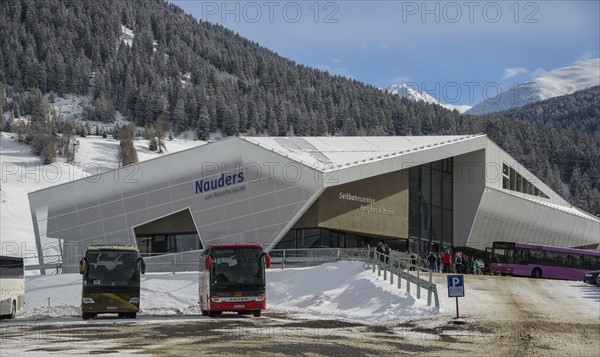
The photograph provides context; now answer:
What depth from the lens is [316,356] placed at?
1596 cm

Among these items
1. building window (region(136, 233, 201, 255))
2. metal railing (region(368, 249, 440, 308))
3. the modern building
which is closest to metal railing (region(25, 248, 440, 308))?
metal railing (region(368, 249, 440, 308))

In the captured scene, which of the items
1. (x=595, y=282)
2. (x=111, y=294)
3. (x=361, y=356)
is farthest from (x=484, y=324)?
(x=595, y=282)

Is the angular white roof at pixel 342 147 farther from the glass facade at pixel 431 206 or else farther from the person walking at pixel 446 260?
the person walking at pixel 446 260

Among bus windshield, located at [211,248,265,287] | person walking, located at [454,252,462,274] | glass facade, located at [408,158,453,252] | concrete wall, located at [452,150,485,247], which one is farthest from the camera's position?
concrete wall, located at [452,150,485,247]

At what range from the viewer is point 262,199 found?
50.2 m

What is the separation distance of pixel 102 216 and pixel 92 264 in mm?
23725

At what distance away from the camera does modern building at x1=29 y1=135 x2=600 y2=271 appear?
4997 centimetres

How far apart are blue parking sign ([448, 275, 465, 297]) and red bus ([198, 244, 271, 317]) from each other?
7.28m

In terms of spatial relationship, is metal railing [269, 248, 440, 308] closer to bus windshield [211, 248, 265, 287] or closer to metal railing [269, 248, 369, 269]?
metal railing [269, 248, 369, 269]

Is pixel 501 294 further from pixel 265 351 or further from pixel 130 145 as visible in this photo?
pixel 130 145

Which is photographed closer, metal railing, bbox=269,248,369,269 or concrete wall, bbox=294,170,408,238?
metal railing, bbox=269,248,369,269

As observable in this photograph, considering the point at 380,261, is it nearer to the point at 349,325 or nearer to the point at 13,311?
the point at 349,325

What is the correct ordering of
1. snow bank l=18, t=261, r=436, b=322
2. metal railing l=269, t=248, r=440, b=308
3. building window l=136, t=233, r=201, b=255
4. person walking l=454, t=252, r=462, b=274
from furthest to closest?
building window l=136, t=233, r=201, b=255
person walking l=454, t=252, r=462, b=274
metal railing l=269, t=248, r=440, b=308
snow bank l=18, t=261, r=436, b=322

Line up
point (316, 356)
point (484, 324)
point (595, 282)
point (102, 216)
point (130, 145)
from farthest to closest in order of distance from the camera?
point (130, 145), point (102, 216), point (595, 282), point (484, 324), point (316, 356)
